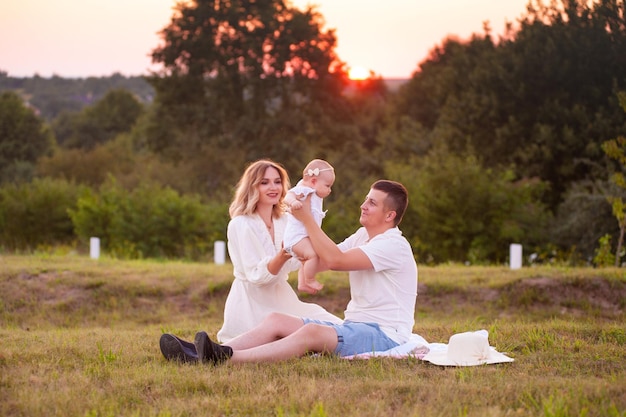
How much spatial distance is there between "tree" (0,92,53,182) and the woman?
4464 centimetres

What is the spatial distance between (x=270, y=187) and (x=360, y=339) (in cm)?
176

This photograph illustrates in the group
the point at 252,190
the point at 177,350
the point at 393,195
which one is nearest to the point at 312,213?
the point at 393,195

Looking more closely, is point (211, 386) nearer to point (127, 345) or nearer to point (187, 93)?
point (127, 345)

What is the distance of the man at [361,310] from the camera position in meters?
6.24

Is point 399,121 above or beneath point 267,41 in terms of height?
beneath

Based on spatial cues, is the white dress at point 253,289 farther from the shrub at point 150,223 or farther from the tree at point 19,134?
the tree at point 19,134

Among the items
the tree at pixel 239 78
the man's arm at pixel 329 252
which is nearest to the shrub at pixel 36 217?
the tree at pixel 239 78

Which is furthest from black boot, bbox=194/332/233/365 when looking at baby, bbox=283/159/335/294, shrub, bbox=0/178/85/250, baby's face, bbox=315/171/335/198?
shrub, bbox=0/178/85/250

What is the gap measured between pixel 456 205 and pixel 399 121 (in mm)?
24361

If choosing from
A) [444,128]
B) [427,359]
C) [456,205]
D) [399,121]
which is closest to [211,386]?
[427,359]

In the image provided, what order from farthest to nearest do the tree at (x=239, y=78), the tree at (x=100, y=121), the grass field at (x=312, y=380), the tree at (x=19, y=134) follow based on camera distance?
the tree at (x=100, y=121) → the tree at (x=19, y=134) → the tree at (x=239, y=78) → the grass field at (x=312, y=380)

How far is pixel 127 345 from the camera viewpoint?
287 inches

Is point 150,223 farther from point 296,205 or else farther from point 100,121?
point 100,121

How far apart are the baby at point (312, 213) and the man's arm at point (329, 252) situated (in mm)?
65
